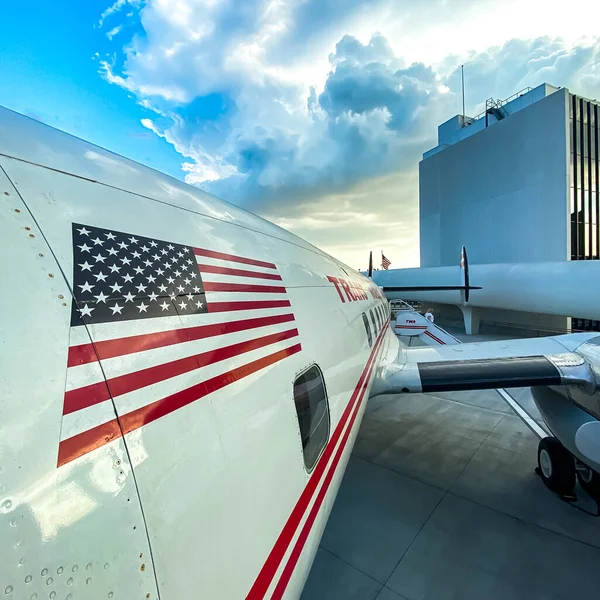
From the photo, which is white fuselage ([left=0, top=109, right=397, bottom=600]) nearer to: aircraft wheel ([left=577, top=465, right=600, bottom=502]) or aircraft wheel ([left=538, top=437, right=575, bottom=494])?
aircraft wheel ([left=538, top=437, right=575, bottom=494])

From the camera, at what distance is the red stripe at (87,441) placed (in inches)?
38.1

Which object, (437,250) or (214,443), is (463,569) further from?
(437,250)

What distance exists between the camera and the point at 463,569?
160 inches

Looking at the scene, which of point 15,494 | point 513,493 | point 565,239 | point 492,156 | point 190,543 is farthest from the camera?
point 492,156

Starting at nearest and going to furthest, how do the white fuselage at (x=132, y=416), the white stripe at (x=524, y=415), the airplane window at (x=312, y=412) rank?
the white fuselage at (x=132, y=416) → the airplane window at (x=312, y=412) → the white stripe at (x=524, y=415)

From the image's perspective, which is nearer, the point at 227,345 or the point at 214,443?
the point at 214,443

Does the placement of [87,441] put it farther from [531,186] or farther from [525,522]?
[531,186]

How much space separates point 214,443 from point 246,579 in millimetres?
598

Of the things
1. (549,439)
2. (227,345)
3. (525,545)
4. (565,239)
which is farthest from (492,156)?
(227,345)

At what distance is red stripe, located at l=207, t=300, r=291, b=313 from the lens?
1813 millimetres

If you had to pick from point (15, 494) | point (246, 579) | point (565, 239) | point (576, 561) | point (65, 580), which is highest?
point (565, 239)

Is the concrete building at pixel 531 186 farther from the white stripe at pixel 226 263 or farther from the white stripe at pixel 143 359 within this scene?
the white stripe at pixel 143 359

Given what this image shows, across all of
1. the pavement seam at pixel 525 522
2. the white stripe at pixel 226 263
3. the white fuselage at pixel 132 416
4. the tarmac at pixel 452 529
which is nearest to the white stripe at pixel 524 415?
the tarmac at pixel 452 529

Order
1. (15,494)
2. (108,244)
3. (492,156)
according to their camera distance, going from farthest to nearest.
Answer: (492,156) → (108,244) → (15,494)
